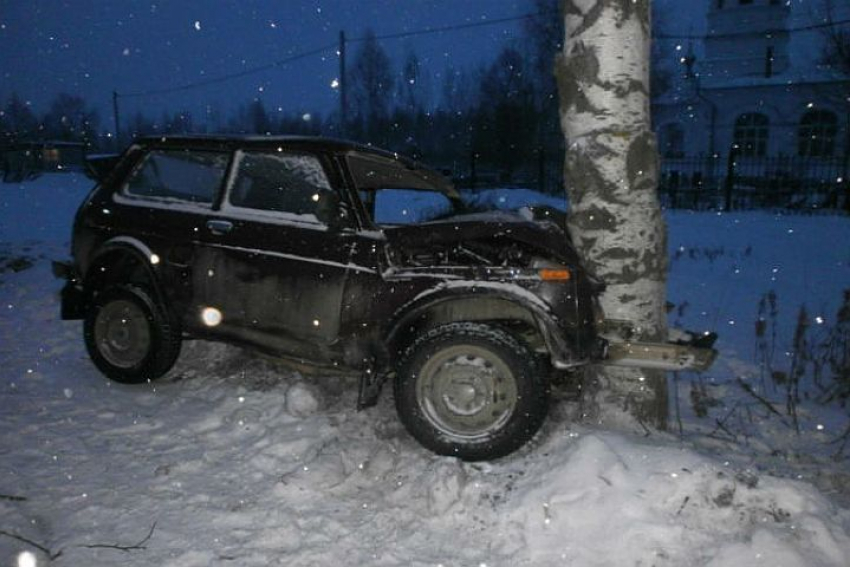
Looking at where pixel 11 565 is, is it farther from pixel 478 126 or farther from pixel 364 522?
pixel 478 126

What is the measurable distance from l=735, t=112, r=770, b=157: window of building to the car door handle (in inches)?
1315

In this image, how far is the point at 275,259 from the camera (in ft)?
14.3

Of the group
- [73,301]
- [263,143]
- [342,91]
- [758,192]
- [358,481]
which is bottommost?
[358,481]

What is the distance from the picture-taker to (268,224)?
14.5 feet

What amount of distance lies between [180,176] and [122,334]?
1.28 metres

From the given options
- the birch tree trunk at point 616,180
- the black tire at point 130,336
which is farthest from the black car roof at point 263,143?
the birch tree trunk at point 616,180

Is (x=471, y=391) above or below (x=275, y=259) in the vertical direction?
below

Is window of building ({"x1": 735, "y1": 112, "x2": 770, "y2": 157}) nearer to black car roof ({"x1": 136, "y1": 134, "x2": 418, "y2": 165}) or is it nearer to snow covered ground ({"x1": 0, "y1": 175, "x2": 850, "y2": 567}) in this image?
snow covered ground ({"x1": 0, "y1": 175, "x2": 850, "y2": 567})

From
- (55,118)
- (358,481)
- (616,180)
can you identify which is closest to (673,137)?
(616,180)

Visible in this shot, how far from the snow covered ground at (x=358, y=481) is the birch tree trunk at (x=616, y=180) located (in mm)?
307

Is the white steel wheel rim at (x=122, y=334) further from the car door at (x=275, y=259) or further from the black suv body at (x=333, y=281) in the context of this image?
the car door at (x=275, y=259)

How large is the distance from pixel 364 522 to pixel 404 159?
107 inches

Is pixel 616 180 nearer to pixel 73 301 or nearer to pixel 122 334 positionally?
pixel 122 334

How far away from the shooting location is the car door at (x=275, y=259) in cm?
420
